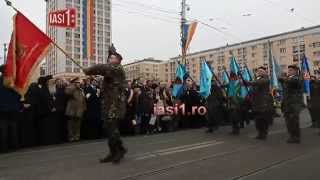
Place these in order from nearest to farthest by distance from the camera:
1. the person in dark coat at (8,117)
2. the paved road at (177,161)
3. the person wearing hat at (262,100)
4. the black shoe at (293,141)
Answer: the paved road at (177,161) → the person in dark coat at (8,117) → the black shoe at (293,141) → the person wearing hat at (262,100)

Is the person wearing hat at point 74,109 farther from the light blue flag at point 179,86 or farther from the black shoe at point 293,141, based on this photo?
the black shoe at point 293,141

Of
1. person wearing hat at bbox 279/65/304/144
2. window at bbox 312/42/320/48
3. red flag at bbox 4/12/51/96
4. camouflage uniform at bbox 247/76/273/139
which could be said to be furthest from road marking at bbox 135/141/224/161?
window at bbox 312/42/320/48

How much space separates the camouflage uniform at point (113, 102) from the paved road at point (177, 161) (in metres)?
0.49

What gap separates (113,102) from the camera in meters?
9.55

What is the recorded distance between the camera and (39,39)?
39.0 ft

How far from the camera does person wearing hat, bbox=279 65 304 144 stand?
13.2 meters

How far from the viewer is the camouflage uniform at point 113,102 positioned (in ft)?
31.1

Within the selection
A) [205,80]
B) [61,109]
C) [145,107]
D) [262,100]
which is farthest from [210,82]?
[61,109]

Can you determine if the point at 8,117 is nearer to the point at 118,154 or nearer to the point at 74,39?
the point at 118,154

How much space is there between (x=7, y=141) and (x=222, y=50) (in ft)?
169

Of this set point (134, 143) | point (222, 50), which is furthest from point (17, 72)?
point (222, 50)

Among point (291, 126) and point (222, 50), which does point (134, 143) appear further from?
point (222, 50)

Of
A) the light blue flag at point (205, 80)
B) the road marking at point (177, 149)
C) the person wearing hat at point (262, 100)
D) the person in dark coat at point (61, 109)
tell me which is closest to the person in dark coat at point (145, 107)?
the light blue flag at point (205, 80)

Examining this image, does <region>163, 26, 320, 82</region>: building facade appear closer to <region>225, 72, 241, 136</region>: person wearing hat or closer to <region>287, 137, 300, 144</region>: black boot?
<region>225, 72, 241, 136</region>: person wearing hat
